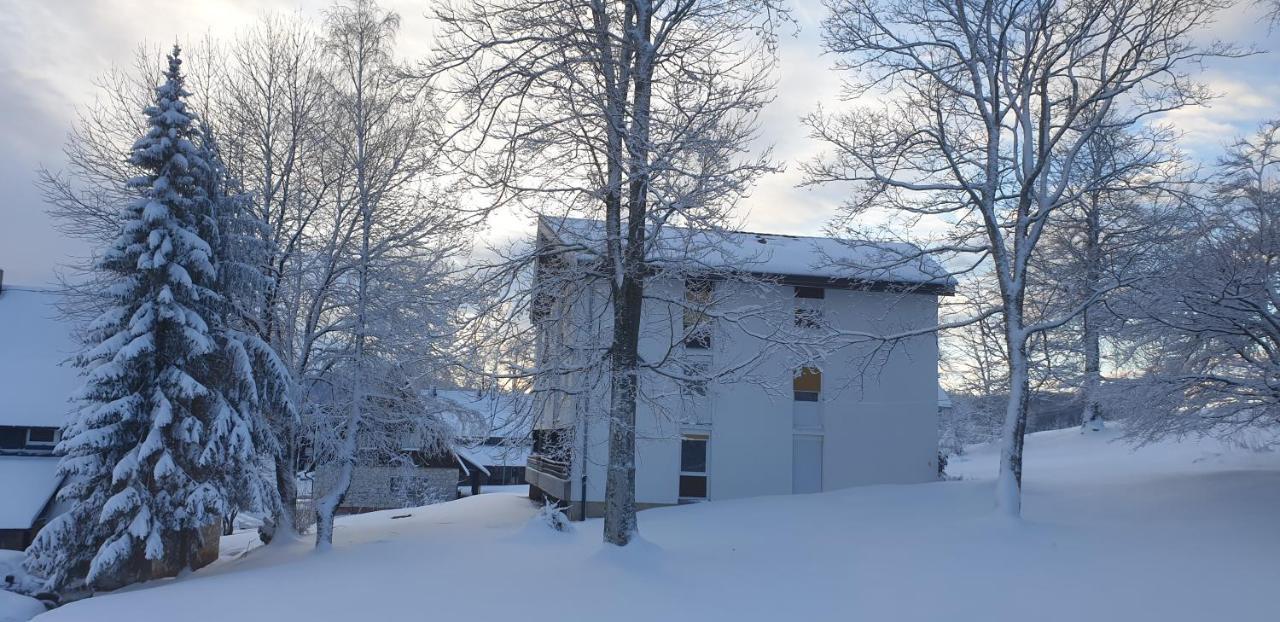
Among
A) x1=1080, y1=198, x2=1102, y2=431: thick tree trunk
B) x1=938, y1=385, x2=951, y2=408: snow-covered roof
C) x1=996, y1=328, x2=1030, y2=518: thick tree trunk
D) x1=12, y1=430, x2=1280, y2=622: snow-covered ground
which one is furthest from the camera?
x1=938, y1=385, x2=951, y2=408: snow-covered roof

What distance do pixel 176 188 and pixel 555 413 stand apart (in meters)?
8.30

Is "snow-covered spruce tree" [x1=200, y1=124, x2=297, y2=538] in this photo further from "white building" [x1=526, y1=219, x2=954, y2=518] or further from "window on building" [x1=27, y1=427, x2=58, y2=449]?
"window on building" [x1=27, y1=427, x2=58, y2=449]

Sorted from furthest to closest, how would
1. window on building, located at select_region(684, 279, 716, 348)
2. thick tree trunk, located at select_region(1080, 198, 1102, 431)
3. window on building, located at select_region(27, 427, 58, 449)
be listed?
window on building, located at select_region(27, 427, 58, 449) < thick tree trunk, located at select_region(1080, 198, 1102, 431) < window on building, located at select_region(684, 279, 716, 348)

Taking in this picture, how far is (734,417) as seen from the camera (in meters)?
23.1

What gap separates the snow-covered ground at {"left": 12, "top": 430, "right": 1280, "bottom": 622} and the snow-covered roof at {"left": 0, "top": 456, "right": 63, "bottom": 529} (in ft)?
20.8

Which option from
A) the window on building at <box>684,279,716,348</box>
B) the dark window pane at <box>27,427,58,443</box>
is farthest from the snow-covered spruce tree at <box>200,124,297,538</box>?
the dark window pane at <box>27,427,58,443</box>

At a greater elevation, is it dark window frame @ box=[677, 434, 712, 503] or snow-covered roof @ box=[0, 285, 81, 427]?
snow-covered roof @ box=[0, 285, 81, 427]

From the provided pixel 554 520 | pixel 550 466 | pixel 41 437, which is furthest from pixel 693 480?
pixel 41 437

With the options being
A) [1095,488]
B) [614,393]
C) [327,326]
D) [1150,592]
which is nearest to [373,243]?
[327,326]

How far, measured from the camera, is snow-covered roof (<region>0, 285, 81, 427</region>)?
2288 centimetres

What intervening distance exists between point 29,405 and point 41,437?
91 cm

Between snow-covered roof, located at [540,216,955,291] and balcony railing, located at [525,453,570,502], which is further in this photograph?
balcony railing, located at [525,453,570,502]

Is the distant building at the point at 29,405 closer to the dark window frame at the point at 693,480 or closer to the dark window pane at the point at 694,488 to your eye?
the dark window frame at the point at 693,480

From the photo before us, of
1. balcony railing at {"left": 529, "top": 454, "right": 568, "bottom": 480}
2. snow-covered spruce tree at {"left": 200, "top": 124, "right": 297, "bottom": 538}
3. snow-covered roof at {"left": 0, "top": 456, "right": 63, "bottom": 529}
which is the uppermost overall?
snow-covered spruce tree at {"left": 200, "top": 124, "right": 297, "bottom": 538}
